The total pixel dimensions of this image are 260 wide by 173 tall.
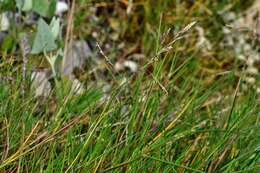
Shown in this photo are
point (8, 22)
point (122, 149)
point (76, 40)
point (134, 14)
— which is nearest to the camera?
point (122, 149)

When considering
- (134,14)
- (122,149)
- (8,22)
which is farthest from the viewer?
(134,14)

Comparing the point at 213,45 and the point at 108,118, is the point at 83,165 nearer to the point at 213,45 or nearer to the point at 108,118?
the point at 108,118

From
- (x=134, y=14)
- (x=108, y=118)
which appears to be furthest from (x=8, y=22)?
(x=108, y=118)

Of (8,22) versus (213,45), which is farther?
(213,45)

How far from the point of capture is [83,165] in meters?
1.57

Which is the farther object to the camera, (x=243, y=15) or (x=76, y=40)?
(x=243, y=15)

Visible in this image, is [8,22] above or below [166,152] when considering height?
above

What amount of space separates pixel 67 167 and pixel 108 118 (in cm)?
20

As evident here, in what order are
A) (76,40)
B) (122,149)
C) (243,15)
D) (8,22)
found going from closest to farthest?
(122,149)
(8,22)
(76,40)
(243,15)

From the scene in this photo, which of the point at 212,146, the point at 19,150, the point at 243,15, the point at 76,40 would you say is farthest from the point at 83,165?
the point at 243,15

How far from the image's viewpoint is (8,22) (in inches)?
102

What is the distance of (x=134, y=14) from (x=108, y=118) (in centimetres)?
146

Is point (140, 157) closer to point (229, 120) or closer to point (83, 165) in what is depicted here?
point (83, 165)

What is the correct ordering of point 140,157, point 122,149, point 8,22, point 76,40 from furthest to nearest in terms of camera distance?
point 76,40 → point 8,22 → point 122,149 → point 140,157
